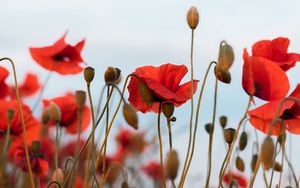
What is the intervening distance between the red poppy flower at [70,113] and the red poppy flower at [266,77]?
851 millimetres

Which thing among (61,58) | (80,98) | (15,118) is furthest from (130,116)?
(61,58)

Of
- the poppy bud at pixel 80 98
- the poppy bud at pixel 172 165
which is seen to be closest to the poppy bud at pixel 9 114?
the poppy bud at pixel 80 98

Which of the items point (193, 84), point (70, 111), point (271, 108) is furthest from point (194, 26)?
point (70, 111)

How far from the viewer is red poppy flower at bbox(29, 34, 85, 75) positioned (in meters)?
2.65

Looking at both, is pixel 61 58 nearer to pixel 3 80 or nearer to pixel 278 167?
pixel 3 80

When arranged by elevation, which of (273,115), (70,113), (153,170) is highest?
(273,115)

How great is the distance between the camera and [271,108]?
1.37 m

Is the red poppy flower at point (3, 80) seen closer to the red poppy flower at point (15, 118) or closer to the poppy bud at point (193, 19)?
the red poppy flower at point (15, 118)

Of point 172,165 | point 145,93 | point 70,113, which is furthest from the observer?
point 70,113

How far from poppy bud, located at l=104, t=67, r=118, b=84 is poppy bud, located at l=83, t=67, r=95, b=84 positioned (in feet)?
0.15

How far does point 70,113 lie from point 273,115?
106 cm

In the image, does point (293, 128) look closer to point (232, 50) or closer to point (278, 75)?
point (278, 75)

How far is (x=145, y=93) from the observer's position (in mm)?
1415

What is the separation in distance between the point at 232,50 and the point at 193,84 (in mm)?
178
